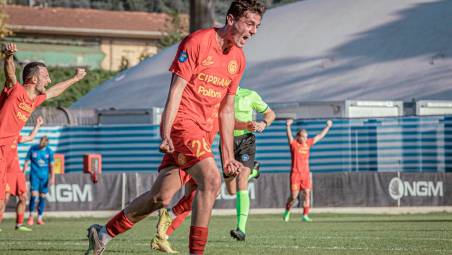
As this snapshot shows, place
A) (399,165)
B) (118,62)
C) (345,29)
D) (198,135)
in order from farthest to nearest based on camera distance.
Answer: (118,62) < (345,29) < (399,165) < (198,135)

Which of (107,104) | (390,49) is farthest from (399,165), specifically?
(107,104)

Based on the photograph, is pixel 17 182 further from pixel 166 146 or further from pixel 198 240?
pixel 166 146

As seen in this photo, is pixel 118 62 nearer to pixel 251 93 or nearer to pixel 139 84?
pixel 139 84

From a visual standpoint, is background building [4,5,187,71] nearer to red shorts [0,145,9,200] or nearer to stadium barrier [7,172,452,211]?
stadium barrier [7,172,452,211]

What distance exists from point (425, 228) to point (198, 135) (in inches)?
365

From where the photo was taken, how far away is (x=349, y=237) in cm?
1642

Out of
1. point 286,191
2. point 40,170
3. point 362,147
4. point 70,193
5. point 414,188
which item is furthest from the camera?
point 362,147

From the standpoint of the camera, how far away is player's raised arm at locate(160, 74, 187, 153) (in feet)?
32.0

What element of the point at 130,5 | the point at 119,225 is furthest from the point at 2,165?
the point at 130,5

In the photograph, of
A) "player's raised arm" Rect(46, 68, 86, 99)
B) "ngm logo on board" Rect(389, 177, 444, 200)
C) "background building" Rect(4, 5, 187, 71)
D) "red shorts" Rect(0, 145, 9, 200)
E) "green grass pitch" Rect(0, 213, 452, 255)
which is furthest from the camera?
"background building" Rect(4, 5, 187, 71)

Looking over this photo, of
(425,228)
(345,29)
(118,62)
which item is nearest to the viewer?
(425,228)

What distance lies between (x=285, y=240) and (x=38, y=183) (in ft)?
34.1

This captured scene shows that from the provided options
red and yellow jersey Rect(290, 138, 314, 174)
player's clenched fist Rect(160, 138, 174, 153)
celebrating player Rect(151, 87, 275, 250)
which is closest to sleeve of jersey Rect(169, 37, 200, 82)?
player's clenched fist Rect(160, 138, 174, 153)

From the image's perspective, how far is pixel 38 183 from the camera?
988 inches
